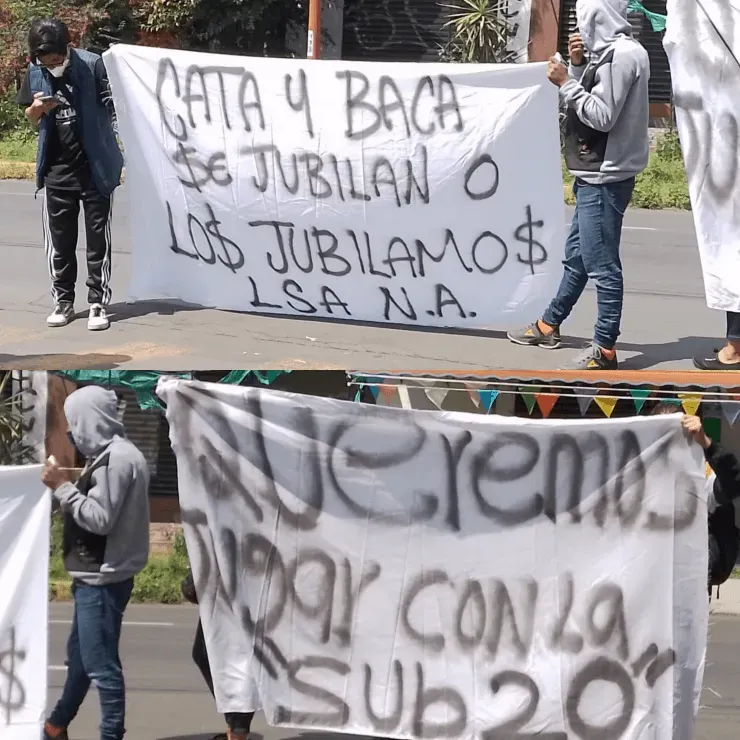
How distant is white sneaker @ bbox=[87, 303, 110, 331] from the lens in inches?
302

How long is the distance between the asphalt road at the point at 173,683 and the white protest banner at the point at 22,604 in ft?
2.62

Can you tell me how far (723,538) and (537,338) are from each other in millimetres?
2642

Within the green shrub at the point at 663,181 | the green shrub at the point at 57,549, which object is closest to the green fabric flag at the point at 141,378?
the green shrub at the point at 57,549

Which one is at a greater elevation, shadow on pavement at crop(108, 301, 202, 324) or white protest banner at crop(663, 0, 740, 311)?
white protest banner at crop(663, 0, 740, 311)

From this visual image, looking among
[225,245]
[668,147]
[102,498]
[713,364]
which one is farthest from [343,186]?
[668,147]

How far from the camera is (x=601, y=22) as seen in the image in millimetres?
6320

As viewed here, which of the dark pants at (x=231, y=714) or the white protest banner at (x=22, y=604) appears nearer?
the white protest banner at (x=22, y=604)

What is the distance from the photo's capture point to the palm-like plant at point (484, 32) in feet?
58.2

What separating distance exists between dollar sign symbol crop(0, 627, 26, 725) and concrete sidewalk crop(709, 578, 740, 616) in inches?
238

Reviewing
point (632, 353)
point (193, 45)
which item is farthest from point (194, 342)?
point (193, 45)

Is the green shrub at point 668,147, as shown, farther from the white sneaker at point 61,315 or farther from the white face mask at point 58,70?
the white face mask at point 58,70

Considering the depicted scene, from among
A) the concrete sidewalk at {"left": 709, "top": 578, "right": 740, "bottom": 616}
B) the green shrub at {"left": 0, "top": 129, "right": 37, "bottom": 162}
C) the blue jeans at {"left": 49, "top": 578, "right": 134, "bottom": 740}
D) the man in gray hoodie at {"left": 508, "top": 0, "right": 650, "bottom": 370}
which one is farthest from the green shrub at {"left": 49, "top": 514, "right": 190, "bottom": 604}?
the green shrub at {"left": 0, "top": 129, "right": 37, "bottom": 162}

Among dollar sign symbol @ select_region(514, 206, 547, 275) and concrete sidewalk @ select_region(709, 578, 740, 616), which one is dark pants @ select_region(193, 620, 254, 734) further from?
concrete sidewalk @ select_region(709, 578, 740, 616)

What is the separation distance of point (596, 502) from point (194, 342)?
343cm
